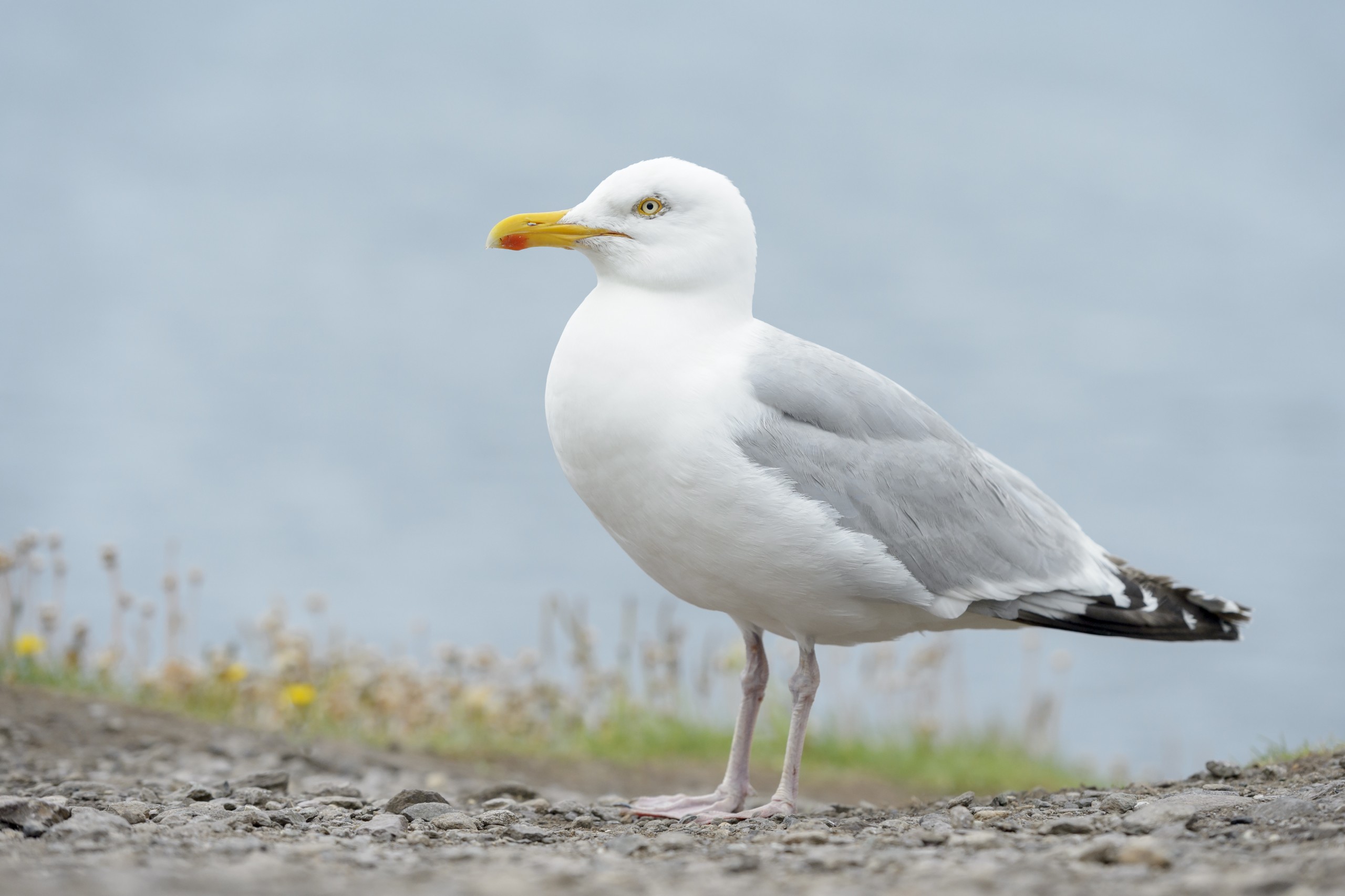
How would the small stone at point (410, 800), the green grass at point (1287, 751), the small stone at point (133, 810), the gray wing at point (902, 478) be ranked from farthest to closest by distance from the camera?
the green grass at point (1287, 751) < the gray wing at point (902, 478) < the small stone at point (410, 800) < the small stone at point (133, 810)

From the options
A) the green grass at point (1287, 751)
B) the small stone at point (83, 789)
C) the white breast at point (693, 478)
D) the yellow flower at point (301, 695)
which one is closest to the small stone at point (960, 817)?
the white breast at point (693, 478)

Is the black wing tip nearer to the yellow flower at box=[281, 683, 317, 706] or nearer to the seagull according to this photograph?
the seagull

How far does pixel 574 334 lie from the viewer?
480 centimetres

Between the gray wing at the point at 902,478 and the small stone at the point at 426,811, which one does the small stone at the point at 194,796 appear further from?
the gray wing at the point at 902,478

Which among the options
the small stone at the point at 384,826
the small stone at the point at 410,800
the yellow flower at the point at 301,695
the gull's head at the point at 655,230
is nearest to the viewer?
the small stone at the point at 384,826

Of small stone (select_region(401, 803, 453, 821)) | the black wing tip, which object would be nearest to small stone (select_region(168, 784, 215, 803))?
small stone (select_region(401, 803, 453, 821))

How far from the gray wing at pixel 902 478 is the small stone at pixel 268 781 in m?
2.31

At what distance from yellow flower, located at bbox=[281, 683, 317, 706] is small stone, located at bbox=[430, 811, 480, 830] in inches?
122

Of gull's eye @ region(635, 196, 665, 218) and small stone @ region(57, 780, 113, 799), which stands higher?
gull's eye @ region(635, 196, 665, 218)

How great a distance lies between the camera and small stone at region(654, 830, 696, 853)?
355 centimetres

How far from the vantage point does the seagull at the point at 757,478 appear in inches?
176

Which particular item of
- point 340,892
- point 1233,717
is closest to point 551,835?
point 340,892

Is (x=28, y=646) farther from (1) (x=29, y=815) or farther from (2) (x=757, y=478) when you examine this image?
(2) (x=757, y=478)

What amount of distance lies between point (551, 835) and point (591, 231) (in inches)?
86.2
